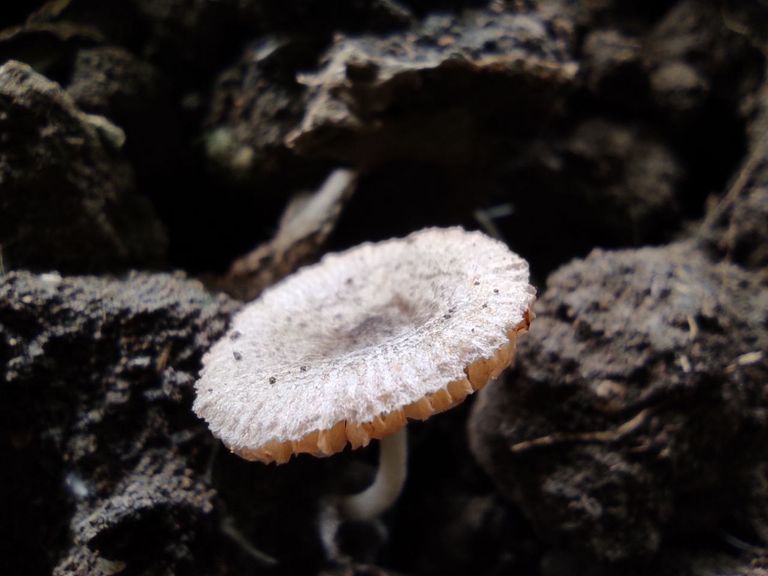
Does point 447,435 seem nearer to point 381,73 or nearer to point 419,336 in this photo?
point 419,336

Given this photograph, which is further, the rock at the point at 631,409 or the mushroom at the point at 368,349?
the rock at the point at 631,409

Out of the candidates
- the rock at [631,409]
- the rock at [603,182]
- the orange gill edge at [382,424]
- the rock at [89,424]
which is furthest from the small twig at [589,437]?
the rock at [603,182]

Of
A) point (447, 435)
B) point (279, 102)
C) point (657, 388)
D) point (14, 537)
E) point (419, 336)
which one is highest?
point (279, 102)

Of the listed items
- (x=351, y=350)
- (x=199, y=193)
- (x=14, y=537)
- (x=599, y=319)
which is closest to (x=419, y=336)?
(x=351, y=350)

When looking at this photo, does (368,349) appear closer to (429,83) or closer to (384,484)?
(384,484)

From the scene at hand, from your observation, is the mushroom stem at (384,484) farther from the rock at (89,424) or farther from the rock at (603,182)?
the rock at (603,182)

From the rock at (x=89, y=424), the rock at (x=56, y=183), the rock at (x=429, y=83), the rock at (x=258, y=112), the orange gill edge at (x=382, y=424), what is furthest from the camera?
the rock at (x=258, y=112)

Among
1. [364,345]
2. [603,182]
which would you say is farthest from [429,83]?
[364,345]
